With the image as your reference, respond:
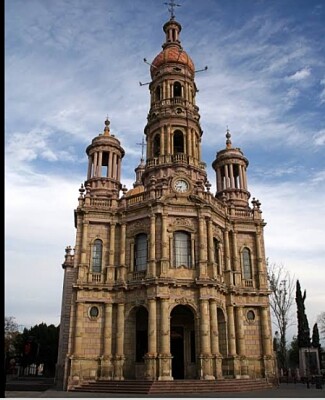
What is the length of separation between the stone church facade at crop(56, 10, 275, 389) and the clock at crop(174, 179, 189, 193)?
81 millimetres

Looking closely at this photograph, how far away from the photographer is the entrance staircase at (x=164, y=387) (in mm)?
25072

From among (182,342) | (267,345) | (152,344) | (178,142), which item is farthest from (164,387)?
(178,142)

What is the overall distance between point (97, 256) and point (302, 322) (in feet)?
83.0

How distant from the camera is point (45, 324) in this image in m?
59.8

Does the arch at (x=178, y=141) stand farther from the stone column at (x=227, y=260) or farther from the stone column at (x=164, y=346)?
the stone column at (x=164, y=346)

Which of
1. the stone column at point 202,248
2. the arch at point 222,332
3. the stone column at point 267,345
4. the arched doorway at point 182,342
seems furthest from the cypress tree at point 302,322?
the stone column at point 202,248

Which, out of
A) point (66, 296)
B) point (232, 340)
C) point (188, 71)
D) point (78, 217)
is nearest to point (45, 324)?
point (66, 296)

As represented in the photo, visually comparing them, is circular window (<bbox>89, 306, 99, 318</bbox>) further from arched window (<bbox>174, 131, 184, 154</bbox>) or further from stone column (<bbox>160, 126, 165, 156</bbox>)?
arched window (<bbox>174, 131, 184, 154</bbox>)

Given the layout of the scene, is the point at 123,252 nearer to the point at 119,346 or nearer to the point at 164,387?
the point at 119,346

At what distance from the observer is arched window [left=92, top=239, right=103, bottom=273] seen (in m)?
32.0

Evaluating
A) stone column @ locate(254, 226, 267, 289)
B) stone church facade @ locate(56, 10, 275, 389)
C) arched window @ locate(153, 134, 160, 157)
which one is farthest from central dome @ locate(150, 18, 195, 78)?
stone column @ locate(254, 226, 267, 289)

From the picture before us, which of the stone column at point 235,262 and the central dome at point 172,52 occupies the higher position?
the central dome at point 172,52

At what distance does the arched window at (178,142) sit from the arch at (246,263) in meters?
11.0

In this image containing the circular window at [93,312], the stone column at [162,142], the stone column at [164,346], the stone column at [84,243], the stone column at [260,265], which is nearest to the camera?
the stone column at [164,346]
